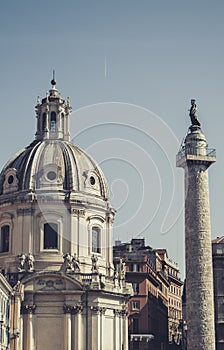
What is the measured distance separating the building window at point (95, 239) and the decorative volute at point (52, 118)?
460 inches

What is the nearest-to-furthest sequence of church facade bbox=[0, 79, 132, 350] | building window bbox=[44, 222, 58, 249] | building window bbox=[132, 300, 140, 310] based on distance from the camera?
1. church facade bbox=[0, 79, 132, 350]
2. building window bbox=[44, 222, 58, 249]
3. building window bbox=[132, 300, 140, 310]

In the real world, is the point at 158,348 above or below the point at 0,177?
below

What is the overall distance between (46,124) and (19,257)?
1725 cm

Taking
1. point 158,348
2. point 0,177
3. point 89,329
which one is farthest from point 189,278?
point 158,348

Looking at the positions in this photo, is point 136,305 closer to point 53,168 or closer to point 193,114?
point 53,168

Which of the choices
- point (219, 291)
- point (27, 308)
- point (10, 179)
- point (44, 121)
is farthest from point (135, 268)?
point (27, 308)

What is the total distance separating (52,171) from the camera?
90.0 meters

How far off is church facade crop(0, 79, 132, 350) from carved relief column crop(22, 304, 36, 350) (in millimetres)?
103

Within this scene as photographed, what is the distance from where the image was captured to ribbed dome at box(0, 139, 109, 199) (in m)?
89.8

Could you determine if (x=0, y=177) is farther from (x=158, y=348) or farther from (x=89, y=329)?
(x=158, y=348)

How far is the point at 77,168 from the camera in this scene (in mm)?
90562

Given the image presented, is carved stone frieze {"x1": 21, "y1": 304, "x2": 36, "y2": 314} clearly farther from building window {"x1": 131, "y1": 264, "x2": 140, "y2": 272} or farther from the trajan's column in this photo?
building window {"x1": 131, "y1": 264, "x2": 140, "y2": 272}

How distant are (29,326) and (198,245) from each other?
22345 millimetres


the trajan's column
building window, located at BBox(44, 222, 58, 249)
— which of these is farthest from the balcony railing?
building window, located at BBox(44, 222, 58, 249)
